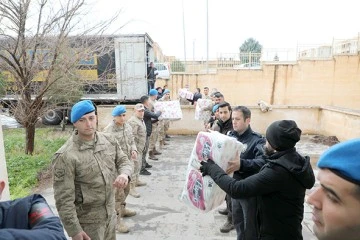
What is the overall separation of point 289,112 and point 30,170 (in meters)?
8.09

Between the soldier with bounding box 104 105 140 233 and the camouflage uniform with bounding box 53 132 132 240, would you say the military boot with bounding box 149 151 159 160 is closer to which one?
the soldier with bounding box 104 105 140 233

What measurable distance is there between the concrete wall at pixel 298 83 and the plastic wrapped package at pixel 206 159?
13.7m

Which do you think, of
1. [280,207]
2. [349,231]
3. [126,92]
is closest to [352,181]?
[349,231]

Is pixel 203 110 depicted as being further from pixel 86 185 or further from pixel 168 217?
pixel 86 185

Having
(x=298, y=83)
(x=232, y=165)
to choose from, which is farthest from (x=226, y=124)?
(x=298, y=83)

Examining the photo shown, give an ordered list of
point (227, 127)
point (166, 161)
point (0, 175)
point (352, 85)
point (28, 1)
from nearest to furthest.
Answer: point (0, 175)
point (227, 127)
point (28, 1)
point (166, 161)
point (352, 85)

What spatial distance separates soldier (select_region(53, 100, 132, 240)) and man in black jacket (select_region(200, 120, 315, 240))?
1.00m

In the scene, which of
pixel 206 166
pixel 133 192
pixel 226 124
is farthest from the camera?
pixel 133 192

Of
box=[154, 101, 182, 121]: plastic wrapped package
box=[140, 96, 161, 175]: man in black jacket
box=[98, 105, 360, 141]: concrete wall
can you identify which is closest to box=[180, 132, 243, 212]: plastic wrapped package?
box=[140, 96, 161, 175]: man in black jacket

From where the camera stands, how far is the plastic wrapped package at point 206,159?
213cm

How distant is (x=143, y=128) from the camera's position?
17.2ft

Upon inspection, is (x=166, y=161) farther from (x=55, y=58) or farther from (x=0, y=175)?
(x=0, y=175)

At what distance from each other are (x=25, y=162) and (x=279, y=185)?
6.12 meters

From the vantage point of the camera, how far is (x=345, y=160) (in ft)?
2.76
